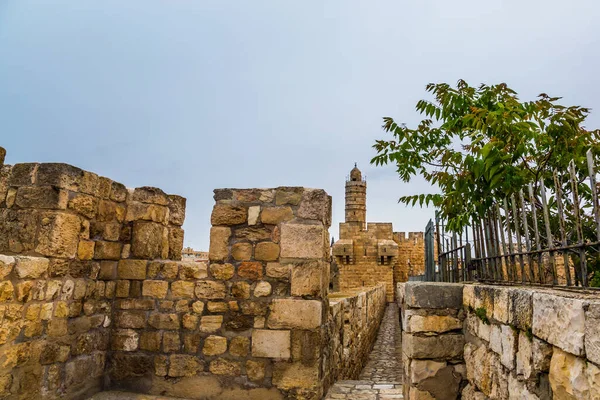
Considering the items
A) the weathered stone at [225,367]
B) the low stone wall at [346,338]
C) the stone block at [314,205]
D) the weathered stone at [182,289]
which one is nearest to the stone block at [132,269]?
the weathered stone at [182,289]

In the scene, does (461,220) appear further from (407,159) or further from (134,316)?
(134,316)

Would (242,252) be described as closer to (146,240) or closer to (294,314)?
(294,314)

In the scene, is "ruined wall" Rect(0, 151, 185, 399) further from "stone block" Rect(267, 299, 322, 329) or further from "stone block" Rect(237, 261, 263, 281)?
"stone block" Rect(267, 299, 322, 329)

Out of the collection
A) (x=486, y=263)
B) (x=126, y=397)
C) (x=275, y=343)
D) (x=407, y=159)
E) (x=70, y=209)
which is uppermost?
(x=407, y=159)

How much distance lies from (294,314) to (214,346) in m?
0.86

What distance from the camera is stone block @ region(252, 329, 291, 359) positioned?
3918 mm

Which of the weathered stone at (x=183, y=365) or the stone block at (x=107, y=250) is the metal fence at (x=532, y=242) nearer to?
the weathered stone at (x=183, y=365)

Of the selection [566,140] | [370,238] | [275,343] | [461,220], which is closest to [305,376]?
[275,343]

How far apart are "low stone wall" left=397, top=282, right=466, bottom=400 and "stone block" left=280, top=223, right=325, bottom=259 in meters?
0.99

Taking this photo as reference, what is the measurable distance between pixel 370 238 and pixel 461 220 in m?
20.4

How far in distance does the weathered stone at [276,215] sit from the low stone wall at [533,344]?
6.09 ft

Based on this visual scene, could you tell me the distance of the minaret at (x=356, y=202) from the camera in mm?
27422

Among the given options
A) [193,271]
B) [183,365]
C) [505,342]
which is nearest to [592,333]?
[505,342]

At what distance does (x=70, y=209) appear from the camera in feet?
12.3
